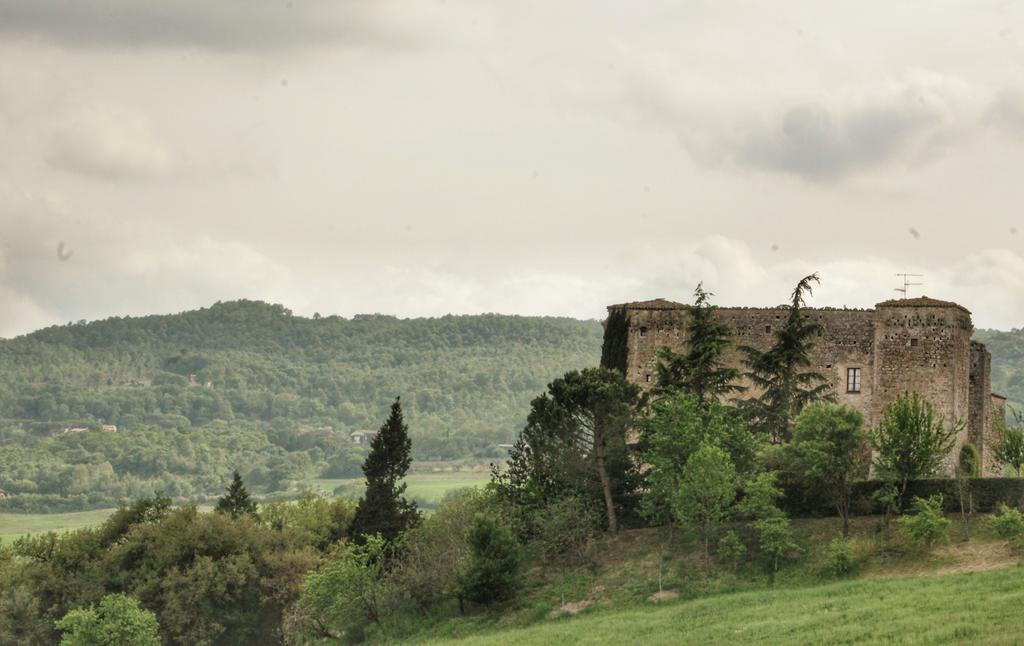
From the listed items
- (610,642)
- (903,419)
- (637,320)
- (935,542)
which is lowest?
(610,642)

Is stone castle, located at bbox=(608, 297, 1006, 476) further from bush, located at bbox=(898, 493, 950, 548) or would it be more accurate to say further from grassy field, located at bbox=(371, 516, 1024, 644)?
bush, located at bbox=(898, 493, 950, 548)

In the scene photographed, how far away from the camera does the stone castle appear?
2638 inches

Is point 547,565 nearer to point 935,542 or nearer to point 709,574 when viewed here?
point 709,574

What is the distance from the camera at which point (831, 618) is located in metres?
48.0

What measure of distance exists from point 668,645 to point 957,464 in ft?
75.0

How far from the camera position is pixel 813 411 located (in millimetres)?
61719

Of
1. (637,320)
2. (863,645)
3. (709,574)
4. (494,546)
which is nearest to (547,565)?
(494,546)

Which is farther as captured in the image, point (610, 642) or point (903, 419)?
point (903, 419)

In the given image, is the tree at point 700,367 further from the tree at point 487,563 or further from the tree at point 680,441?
the tree at point 487,563

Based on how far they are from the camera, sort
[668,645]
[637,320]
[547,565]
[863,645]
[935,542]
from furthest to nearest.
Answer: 1. [637,320]
2. [547,565]
3. [935,542]
4. [668,645]
5. [863,645]

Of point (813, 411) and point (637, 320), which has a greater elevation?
point (637, 320)

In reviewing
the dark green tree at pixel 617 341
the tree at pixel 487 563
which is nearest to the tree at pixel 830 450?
the dark green tree at pixel 617 341

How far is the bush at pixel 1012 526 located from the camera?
53719mm

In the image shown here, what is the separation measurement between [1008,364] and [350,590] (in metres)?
126
